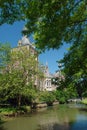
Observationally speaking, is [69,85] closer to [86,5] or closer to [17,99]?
[86,5]

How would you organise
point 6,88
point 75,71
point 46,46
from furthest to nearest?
point 6,88 → point 75,71 → point 46,46

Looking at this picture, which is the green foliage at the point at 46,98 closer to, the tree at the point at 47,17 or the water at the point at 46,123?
the water at the point at 46,123

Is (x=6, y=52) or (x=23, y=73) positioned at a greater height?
(x=6, y=52)

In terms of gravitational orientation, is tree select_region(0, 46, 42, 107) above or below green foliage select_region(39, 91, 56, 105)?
above

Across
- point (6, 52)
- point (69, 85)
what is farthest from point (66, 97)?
point (69, 85)

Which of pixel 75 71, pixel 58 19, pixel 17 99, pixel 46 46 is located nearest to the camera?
pixel 58 19

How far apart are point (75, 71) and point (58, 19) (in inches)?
186

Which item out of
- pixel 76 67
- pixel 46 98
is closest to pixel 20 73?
pixel 46 98

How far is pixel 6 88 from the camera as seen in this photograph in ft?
121

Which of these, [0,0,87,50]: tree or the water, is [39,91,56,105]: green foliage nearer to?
the water

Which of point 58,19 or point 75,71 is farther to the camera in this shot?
point 75,71

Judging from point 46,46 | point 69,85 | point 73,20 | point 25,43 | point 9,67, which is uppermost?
point 25,43

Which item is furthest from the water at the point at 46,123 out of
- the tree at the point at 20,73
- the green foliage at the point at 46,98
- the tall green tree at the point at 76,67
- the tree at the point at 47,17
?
the green foliage at the point at 46,98

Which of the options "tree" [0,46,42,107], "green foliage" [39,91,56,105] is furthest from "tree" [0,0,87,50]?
"green foliage" [39,91,56,105]
